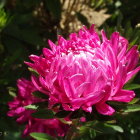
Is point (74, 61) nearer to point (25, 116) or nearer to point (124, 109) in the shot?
point (124, 109)

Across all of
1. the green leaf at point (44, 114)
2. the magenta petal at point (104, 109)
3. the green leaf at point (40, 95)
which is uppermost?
the green leaf at point (40, 95)

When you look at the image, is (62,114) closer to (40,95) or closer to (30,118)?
(40,95)

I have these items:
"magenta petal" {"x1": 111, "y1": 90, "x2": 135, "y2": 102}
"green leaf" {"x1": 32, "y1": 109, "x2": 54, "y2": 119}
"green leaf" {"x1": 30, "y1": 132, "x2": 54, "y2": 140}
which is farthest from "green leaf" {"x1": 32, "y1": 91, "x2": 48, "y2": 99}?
"magenta petal" {"x1": 111, "y1": 90, "x2": 135, "y2": 102}

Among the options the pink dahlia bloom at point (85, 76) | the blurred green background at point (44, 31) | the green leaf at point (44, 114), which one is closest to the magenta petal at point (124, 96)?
the pink dahlia bloom at point (85, 76)

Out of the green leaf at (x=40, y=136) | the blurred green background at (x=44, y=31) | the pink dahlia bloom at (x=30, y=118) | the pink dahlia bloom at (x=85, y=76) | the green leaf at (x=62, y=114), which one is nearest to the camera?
the pink dahlia bloom at (x=85, y=76)

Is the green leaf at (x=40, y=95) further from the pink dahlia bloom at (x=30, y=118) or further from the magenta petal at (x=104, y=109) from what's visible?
the magenta petal at (x=104, y=109)

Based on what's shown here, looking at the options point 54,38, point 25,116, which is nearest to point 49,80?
point 25,116
